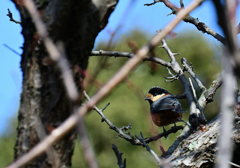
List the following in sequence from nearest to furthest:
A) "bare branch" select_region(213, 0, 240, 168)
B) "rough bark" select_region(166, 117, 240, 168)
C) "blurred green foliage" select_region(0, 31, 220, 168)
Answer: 1. "bare branch" select_region(213, 0, 240, 168)
2. "rough bark" select_region(166, 117, 240, 168)
3. "blurred green foliage" select_region(0, 31, 220, 168)

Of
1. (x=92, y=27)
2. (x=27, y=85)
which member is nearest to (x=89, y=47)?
(x=92, y=27)

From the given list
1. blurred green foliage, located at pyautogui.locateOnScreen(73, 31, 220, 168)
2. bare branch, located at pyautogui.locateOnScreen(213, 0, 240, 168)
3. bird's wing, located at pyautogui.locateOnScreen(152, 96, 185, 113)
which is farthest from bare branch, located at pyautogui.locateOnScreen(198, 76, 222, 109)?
blurred green foliage, located at pyautogui.locateOnScreen(73, 31, 220, 168)

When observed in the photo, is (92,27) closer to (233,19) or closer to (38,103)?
(38,103)

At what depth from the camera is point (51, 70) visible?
90cm

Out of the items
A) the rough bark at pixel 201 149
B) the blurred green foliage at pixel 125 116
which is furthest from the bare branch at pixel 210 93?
the blurred green foliage at pixel 125 116

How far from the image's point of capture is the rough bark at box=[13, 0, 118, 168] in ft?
2.85

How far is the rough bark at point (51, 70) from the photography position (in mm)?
868

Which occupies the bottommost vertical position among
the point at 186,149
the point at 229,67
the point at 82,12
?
the point at 186,149

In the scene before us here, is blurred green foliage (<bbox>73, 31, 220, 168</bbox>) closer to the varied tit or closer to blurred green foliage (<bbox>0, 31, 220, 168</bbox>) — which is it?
blurred green foliage (<bbox>0, 31, 220, 168</bbox>)

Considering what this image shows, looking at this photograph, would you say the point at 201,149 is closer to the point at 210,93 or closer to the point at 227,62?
the point at 210,93

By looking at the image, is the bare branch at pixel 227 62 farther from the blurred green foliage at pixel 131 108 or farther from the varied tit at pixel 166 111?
the blurred green foliage at pixel 131 108

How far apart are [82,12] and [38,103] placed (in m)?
0.26

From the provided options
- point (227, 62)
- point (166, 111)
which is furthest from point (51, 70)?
point (166, 111)

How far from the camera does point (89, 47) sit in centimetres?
95
